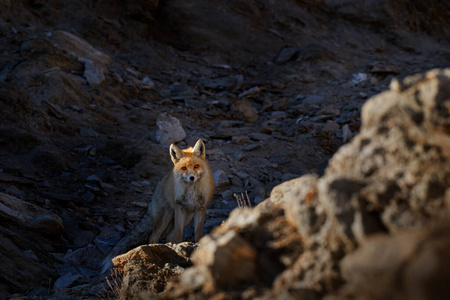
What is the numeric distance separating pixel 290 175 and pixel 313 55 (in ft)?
26.6

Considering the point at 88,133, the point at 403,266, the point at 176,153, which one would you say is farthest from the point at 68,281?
the point at 88,133

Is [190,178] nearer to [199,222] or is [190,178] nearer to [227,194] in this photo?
[199,222]

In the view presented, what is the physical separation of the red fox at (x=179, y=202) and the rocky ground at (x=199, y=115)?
2.23 ft

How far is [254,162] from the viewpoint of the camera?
12.7 metres

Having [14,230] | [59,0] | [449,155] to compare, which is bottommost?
[14,230]

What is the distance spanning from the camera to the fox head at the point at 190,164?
8555 millimetres

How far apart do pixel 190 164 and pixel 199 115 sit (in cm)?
661

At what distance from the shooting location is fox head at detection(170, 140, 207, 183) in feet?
28.1

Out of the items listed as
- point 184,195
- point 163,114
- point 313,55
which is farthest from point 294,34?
point 184,195

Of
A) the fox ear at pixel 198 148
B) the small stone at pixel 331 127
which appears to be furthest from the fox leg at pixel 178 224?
the small stone at pixel 331 127

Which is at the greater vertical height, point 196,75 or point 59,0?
point 59,0

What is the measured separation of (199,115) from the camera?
15133 mm

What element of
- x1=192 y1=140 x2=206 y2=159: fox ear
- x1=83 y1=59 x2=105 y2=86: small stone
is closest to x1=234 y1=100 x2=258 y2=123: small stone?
x1=83 y1=59 x2=105 y2=86: small stone

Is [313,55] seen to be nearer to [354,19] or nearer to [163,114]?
[354,19]
